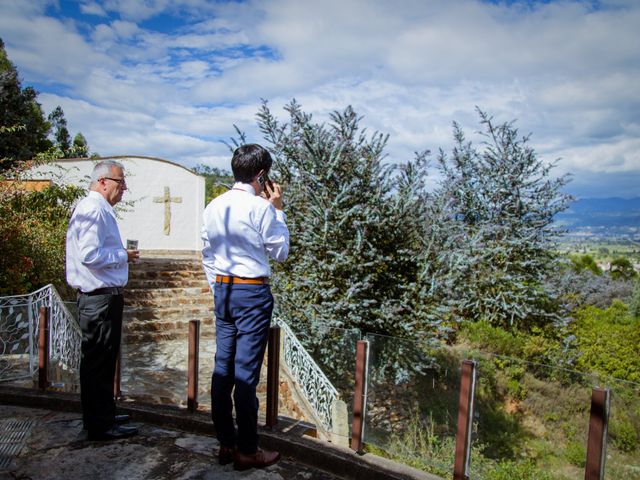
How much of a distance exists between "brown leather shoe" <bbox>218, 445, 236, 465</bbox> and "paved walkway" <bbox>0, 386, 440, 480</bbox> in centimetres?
3

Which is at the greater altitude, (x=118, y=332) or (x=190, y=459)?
Result: (x=118, y=332)

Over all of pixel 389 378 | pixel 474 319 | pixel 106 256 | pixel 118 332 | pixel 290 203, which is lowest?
pixel 474 319

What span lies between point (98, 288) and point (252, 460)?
1.39 meters

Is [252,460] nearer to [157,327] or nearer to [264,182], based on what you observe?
[264,182]

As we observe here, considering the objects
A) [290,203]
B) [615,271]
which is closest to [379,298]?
[290,203]

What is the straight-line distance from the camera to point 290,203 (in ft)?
21.1

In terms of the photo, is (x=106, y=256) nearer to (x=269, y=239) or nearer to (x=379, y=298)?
(x=269, y=239)

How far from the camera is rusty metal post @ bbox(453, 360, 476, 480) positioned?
263cm

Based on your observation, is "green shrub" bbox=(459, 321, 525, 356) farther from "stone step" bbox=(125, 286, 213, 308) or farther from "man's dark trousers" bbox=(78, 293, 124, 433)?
"man's dark trousers" bbox=(78, 293, 124, 433)

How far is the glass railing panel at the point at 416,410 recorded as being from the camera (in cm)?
304

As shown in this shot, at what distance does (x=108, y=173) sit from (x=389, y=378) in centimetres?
237

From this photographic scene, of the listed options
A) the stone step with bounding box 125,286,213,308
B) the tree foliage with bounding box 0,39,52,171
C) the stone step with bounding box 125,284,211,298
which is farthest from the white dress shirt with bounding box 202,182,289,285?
the tree foliage with bounding box 0,39,52,171

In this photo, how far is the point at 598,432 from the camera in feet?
7.26

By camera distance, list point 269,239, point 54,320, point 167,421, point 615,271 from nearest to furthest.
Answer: point 269,239, point 167,421, point 54,320, point 615,271
